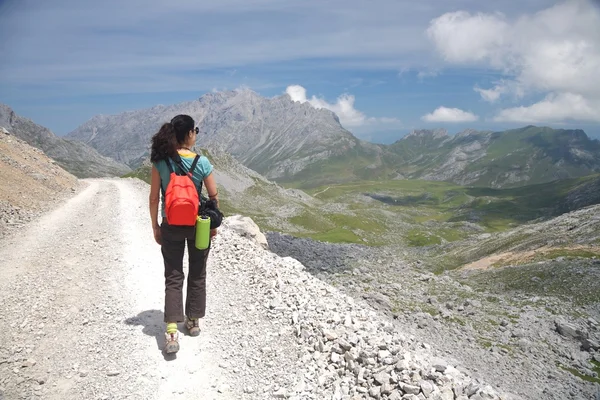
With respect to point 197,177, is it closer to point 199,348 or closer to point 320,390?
point 199,348

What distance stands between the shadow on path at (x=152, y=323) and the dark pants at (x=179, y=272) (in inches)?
29.7

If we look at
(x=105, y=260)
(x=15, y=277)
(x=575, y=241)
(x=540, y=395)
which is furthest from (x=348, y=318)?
(x=575, y=241)

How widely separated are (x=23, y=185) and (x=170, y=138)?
33.2 m

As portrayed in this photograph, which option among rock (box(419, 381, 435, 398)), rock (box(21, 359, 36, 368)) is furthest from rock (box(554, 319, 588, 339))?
rock (box(21, 359, 36, 368))

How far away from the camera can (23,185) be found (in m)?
34.7


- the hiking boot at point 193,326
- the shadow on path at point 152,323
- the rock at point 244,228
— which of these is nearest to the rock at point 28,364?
the shadow on path at point 152,323

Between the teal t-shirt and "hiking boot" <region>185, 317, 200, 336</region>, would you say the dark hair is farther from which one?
"hiking boot" <region>185, 317, 200, 336</region>

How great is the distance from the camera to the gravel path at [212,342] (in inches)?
343

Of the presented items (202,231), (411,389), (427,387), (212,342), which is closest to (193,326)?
(212,342)

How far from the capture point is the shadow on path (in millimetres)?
10395

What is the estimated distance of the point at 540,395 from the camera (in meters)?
24.9

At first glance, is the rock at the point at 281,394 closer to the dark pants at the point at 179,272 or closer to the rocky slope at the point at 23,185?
the dark pants at the point at 179,272

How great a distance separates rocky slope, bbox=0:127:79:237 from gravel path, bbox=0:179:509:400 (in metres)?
12.8

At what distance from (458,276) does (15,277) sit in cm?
5316
